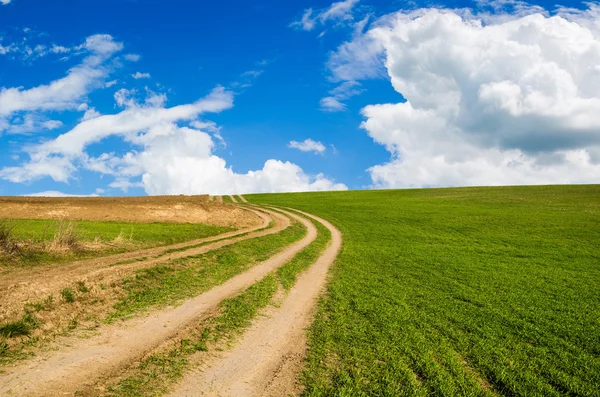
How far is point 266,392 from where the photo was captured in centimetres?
865

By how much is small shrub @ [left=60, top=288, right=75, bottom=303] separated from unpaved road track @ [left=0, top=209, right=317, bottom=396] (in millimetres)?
3115

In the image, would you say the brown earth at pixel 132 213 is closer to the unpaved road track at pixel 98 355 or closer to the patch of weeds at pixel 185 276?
the patch of weeds at pixel 185 276

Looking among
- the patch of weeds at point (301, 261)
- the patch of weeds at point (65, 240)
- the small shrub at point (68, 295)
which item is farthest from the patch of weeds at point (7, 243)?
the patch of weeds at point (301, 261)

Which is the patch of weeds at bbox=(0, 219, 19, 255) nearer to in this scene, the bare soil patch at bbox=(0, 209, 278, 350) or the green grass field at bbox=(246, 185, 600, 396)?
the bare soil patch at bbox=(0, 209, 278, 350)

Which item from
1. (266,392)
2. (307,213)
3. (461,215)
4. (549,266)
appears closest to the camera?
(266,392)

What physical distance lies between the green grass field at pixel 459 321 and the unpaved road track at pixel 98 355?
4.83 meters

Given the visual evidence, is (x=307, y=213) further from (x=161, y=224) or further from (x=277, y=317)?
(x=277, y=317)

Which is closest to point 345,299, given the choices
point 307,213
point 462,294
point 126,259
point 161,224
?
point 462,294

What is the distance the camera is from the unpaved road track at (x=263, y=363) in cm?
869

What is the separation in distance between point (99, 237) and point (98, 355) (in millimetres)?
22586

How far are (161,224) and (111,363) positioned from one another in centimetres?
3557

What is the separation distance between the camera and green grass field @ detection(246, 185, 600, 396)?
9352 millimetres

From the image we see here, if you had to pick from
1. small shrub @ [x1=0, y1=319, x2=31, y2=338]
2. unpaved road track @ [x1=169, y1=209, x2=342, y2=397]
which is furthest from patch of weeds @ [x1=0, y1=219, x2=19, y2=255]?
unpaved road track @ [x1=169, y1=209, x2=342, y2=397]

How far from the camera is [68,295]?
14453 millimetres
